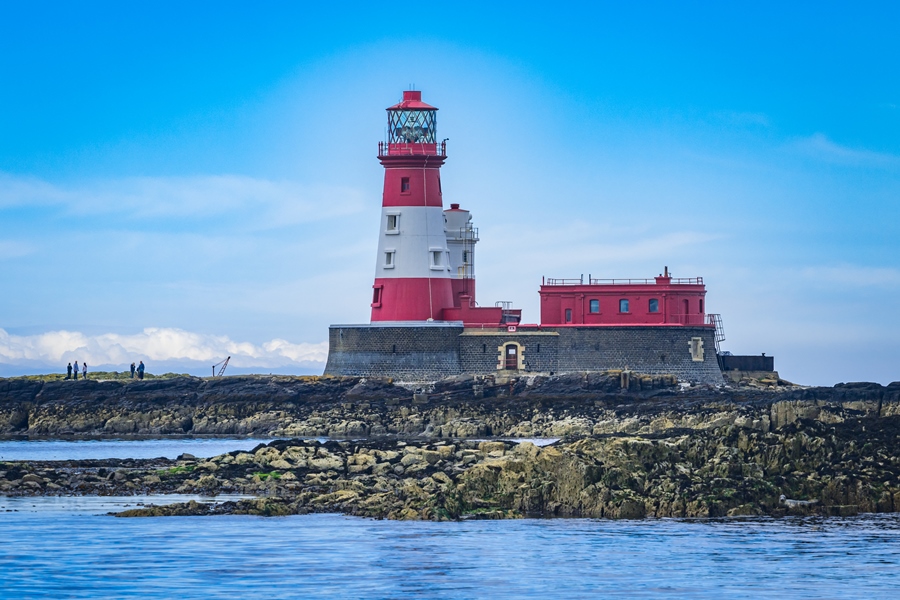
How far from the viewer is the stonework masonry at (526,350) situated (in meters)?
43.1

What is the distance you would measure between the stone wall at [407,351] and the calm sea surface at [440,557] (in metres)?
23.1

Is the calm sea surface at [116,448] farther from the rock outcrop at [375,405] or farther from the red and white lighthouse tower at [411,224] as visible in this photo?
the red and white lighthouse tower at [411,224]

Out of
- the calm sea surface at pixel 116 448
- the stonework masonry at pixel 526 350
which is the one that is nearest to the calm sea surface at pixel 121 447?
the calm sea surface at pixel 116 448

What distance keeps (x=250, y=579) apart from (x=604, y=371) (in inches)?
1067

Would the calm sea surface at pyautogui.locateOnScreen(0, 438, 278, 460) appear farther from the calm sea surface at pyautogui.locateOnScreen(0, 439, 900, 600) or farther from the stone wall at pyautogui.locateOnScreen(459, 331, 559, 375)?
the calm sea surface at pyautogui.locateOnScreen(0, 439, 900, 600)

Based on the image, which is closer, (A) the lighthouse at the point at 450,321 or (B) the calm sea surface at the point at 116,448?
(B) the calm sea surface at the point at 116,448

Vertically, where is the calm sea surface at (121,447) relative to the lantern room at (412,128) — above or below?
below

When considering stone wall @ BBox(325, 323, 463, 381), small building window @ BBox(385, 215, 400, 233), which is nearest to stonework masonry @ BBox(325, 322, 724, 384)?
stone wall @ BBox(325, 323, 463, 381)

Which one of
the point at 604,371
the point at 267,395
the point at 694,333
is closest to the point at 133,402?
the point at 267,395

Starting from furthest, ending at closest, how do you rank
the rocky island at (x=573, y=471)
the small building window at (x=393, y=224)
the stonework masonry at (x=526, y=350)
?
the small building window at (x=393, y=224) < the stonework masonry at (x=526, y=350) < the rocky island at (x=573, y=471)

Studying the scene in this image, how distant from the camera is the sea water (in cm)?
1508

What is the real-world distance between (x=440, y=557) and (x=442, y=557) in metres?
0.02

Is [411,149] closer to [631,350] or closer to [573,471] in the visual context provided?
[631,350]

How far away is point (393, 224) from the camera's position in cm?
4403
